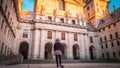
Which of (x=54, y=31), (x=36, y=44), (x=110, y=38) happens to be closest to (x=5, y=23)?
(x=36, y=44)

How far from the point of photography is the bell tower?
4978cm

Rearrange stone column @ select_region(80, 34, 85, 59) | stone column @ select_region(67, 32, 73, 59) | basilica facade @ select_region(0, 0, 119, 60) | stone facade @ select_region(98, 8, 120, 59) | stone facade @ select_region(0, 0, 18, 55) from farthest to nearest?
stone column @ select_region(80, 34, 85, 59)
stone column @ select_region(67, 32, 73, 59)
stone facade @ select_region(98, 8, 120, 59)
basilica facade @ select_region(0, 0, 119, 60)
stone facade @ select_region(0, 0, 18, 55)

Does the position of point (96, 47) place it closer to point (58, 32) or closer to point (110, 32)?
point (110, 32)

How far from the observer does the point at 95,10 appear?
50250mm

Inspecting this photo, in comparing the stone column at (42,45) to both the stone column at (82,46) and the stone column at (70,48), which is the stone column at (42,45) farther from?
the stone column at (82,46)

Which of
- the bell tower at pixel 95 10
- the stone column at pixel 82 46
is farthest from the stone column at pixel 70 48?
the bell tower at pixel 95 10

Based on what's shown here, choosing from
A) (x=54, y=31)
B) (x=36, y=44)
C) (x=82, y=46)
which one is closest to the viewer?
(x=36, y=44)

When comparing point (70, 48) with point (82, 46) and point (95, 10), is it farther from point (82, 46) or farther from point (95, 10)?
point (95, 10)

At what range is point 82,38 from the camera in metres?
42.2

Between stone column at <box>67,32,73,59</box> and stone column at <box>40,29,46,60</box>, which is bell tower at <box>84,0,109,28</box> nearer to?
stone column at <box>67,32,73,59</box>

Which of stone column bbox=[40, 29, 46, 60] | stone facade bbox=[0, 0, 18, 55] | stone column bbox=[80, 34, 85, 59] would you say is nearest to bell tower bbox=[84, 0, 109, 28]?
stone column bbox=[80, 34, 85, 59]

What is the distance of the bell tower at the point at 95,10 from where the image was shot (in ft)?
163

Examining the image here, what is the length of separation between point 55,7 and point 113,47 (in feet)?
78.0

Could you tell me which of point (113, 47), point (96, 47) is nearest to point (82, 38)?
point (96, 47)
